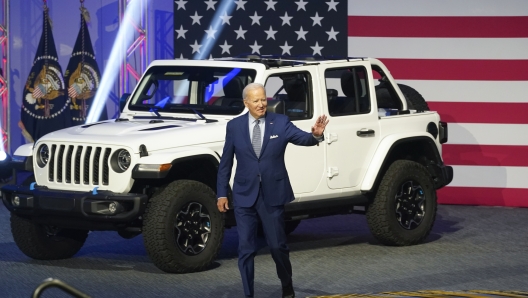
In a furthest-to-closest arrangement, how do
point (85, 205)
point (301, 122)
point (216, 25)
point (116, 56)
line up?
point (216, 25)
point (116, 56)
point (301, 122)
point (85, 205)

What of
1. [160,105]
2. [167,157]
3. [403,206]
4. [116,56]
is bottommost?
[403,206]

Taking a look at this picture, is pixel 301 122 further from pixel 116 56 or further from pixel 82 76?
pixel 82 76

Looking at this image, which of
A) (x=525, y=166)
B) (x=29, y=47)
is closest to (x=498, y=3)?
(x=525, y=166)

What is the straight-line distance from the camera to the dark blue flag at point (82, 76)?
41.5ft

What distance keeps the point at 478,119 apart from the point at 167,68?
4.67m

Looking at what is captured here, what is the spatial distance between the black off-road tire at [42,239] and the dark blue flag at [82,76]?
424cm

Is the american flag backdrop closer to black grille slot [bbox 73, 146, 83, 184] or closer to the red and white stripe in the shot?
the red and white stripe

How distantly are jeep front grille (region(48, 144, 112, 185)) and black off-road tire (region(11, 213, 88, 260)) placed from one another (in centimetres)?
52

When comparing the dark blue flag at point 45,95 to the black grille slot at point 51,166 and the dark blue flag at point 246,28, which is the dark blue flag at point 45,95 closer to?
the dark blue flag at point 246,28

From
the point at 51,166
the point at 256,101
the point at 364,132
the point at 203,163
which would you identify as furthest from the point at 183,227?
the point at 364,132

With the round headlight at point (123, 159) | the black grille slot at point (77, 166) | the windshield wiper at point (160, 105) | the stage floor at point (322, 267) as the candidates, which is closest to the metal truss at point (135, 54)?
the stage floor at point (322, 267)

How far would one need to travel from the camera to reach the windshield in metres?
8.80

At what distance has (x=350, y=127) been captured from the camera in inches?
360

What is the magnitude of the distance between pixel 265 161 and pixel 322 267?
2.00 meters
